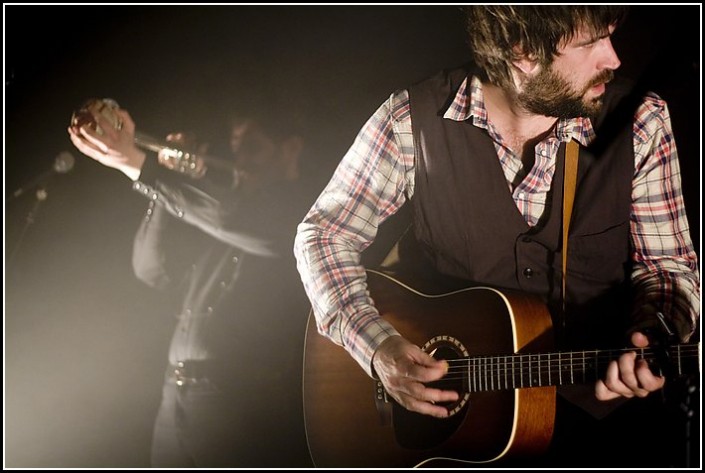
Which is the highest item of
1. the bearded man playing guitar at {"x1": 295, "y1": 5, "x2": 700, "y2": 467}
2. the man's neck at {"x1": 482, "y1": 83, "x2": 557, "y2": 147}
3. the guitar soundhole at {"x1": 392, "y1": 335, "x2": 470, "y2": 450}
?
the man's neck at {"x1": 482, "y1": 83, "x2": 557, "y2": 147}

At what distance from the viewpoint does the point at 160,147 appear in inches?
94.4

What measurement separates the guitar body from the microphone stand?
1153 mm

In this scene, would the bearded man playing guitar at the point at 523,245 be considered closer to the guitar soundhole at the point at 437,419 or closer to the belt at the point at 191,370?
the guitar soundhole at the point at 437,419

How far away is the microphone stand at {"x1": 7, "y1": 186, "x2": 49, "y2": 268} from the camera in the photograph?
251 cm

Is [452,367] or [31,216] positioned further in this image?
[31,216]

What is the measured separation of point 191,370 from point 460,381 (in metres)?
0.98

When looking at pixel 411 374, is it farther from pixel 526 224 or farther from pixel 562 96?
pixel 562 96

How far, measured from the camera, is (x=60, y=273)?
8.14 ft

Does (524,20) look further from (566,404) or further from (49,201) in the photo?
(49,201)

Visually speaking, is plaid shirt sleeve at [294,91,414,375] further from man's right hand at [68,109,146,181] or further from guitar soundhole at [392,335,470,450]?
man's right hand at [68,109,146,181]

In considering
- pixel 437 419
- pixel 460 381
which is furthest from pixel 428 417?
pixel 460 381

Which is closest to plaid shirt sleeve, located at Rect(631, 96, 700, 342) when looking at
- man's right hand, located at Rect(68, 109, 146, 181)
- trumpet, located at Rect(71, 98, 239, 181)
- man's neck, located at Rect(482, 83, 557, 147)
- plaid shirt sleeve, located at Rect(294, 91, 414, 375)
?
man's neck, located at Rect(482, 83, 557, 147)

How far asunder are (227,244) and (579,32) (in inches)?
51.6

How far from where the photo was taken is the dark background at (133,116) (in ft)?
7.52
